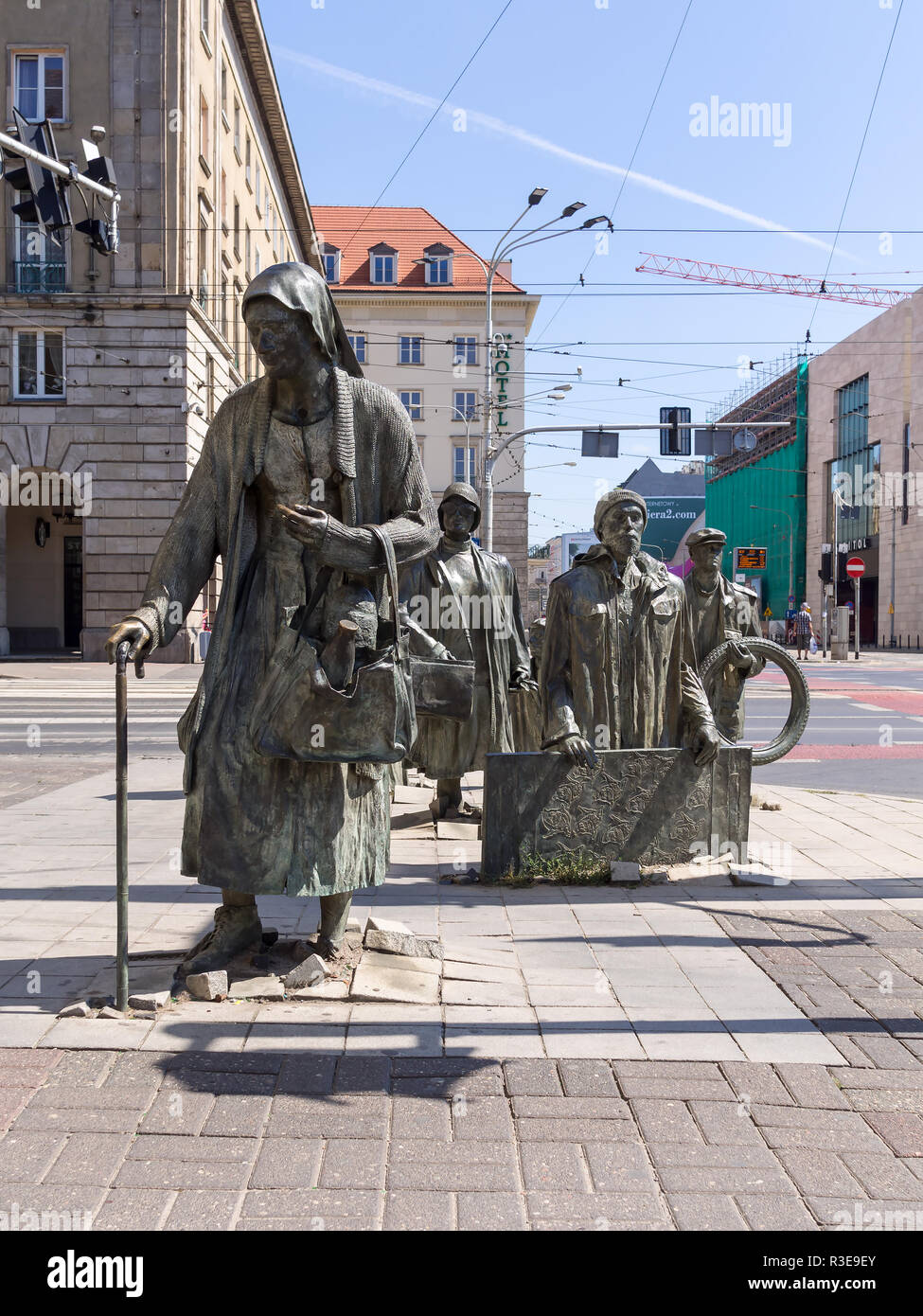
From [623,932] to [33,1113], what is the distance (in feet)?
8.85

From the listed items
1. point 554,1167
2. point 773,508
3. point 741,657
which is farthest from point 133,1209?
point 773,508

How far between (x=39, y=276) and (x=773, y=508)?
6154 cm

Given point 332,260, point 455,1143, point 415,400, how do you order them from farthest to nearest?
point 332,260 → point 415,400 → point 455,1143

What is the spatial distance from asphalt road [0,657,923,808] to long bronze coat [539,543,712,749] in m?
4.65

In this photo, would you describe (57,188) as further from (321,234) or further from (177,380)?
(321,234)

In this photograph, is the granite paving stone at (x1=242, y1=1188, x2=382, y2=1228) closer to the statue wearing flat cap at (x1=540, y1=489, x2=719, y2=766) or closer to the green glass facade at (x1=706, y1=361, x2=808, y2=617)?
the statue wearing flat cap at (x1=540, y1=489, x2=719, y2=766)

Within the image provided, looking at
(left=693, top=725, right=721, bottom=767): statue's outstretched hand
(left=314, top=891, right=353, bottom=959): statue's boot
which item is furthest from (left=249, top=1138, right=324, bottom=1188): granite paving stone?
(left=693, top=725, right=721, bottom=767): statue's outstretched hand

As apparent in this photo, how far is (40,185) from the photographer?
45.0 ft

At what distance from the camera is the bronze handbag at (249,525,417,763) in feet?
12.4

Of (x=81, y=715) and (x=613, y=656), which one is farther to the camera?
(x=81, y=715)

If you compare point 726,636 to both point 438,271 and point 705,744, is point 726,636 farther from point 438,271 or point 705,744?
point 438,271

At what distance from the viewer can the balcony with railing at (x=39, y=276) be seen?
25391 mm

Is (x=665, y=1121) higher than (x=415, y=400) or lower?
lower

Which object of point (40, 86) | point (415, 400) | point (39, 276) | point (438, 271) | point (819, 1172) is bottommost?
point (819, 1172)
